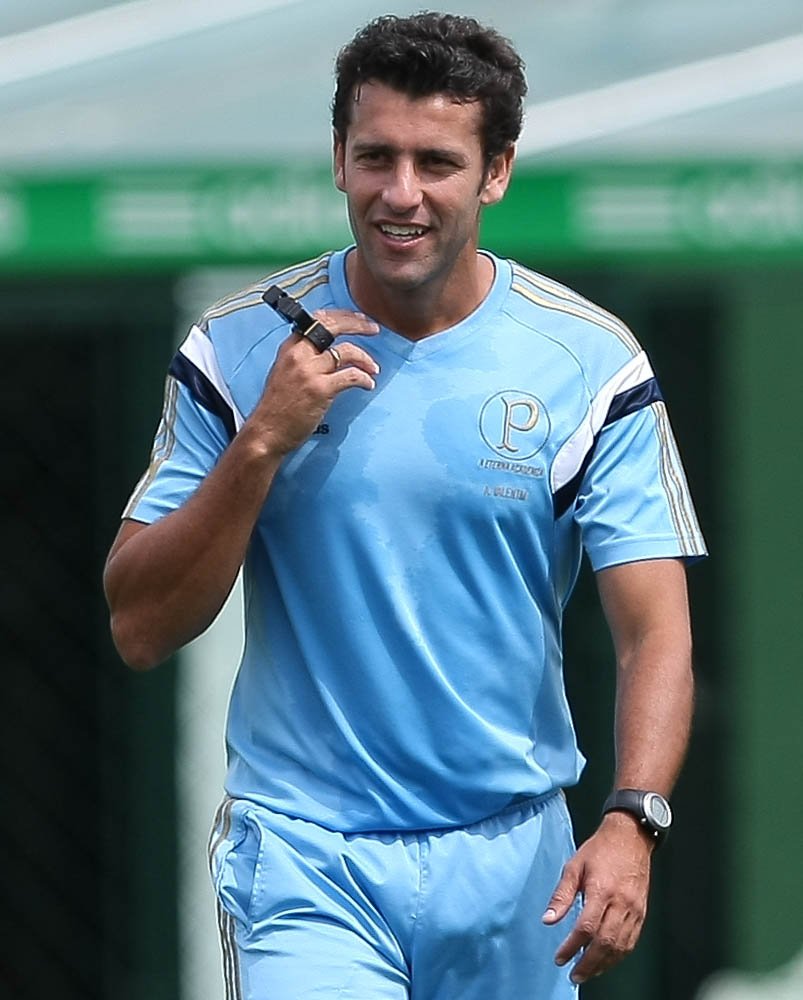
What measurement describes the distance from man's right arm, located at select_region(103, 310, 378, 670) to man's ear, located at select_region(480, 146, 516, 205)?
26 centimetres

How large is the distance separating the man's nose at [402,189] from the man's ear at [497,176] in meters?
0.15

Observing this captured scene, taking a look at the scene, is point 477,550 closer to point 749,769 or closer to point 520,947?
point 520,947

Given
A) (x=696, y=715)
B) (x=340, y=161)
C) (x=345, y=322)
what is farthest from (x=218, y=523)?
(x=696, y=715)

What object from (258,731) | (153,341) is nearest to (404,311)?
(258,731)

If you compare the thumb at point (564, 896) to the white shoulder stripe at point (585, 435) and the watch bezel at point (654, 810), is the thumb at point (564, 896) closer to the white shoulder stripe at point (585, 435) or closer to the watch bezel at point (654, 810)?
the watch bezel at point (654, 810)

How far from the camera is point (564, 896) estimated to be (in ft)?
9.55

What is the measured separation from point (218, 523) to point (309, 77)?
3.30 m

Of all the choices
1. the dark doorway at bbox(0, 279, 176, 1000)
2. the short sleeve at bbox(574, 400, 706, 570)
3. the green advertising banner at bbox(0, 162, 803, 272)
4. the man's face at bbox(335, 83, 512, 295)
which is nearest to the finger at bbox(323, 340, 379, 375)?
the man's face at bbox(335, 83, 512, 295)

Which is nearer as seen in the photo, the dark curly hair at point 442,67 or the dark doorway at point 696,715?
the dark curly hair at point 442,67

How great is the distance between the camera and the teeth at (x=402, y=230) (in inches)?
121

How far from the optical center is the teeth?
3084 mm

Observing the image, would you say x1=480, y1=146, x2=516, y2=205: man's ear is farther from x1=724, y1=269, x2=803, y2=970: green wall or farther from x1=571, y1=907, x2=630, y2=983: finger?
x1=724, y1=269, x2=803, y2=970: green wall

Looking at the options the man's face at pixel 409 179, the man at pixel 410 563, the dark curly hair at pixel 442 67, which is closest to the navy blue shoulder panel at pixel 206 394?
the man at pixel 410 563

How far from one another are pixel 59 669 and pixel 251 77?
1673mm
